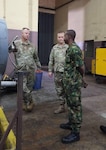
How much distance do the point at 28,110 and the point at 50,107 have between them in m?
0.48

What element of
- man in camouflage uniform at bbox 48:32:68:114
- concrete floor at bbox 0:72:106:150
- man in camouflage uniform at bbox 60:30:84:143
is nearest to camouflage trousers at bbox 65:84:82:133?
man in camouflage uniform at bbox 60:30:84:143

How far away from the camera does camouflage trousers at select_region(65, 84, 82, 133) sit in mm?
2422

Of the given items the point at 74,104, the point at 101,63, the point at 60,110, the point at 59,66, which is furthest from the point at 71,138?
the point at 101,63

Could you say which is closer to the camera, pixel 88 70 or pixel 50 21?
pixel 88 70

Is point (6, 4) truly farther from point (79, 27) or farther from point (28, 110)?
point (79, 27)

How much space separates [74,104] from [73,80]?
10.7 inches

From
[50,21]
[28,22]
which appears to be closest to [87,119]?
[28,22]

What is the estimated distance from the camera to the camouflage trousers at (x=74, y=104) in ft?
7.95

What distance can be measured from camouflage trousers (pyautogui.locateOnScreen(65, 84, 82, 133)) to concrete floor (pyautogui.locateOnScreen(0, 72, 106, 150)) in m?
0.24

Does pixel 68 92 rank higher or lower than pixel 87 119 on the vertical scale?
higher

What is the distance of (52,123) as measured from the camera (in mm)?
3086

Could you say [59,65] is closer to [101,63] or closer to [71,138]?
[71,138]

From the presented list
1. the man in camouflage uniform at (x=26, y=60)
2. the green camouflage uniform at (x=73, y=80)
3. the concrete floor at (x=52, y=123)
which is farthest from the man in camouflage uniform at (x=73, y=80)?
the man in camouflage uniform at (x=26, y=60)

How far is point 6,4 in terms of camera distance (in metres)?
4.89
